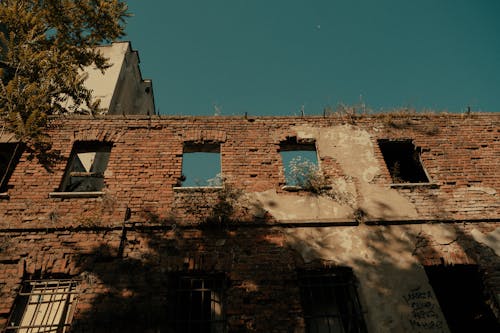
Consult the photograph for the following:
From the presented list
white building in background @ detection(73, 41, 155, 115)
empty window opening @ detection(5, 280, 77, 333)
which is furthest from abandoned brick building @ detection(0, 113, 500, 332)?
white building in background @ detection(73, 41, 155, 115)

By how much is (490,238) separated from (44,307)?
8696mm

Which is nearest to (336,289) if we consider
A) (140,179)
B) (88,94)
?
(140,179)

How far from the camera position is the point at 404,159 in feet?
28.3

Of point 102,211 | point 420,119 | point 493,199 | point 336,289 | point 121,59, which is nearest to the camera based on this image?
point 336,289

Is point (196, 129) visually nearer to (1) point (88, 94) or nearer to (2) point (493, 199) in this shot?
(1) point (88, 94)

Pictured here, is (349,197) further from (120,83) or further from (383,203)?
(120,83)

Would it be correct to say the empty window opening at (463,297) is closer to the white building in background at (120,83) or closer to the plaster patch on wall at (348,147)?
the plaster patch on wall at (348,147)

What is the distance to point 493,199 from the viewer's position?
22.6ft

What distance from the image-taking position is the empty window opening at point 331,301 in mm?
5629

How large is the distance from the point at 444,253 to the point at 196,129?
20.3 ft

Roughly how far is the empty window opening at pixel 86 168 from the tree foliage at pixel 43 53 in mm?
901

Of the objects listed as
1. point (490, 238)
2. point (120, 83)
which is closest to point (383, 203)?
point (490, 238)

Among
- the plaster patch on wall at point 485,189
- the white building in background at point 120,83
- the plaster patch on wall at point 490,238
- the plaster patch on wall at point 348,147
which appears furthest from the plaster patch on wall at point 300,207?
the white building in background at point 120,83

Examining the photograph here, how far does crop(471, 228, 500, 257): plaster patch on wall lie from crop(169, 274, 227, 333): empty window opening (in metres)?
5.25
